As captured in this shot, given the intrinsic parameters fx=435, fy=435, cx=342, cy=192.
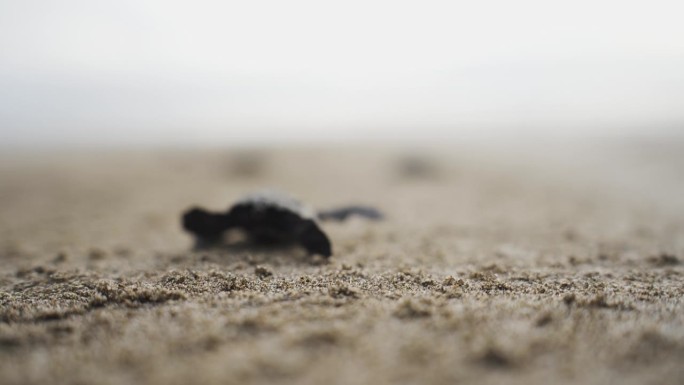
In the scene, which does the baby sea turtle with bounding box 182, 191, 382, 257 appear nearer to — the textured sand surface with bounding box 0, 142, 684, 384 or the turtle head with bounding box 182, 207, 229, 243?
the turtle head with bounding box 182, 207, 229, 243

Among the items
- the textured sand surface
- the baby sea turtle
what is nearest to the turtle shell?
the baby sea turtle

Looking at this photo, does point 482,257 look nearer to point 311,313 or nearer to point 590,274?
point 590,274

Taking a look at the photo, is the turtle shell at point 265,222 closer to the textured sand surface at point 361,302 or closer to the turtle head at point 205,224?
the turtle head at point 205,224

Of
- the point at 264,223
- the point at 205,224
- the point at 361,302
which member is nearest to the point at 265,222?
the point at 264,223

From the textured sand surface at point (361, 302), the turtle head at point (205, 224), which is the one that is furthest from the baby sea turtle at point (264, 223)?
the textured sand surface at point (361, 302)

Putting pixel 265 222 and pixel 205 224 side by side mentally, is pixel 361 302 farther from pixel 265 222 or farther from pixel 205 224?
pixel 205 224

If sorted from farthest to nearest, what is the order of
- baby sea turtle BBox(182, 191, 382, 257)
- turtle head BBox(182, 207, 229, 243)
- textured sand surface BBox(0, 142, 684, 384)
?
1. turtle head BBox(182, 207, 229, 243)
2. baby sea turtle BBox(182, 191, 382, 257)
3. textured sand surface BBox(0, 142, 684, 384)
